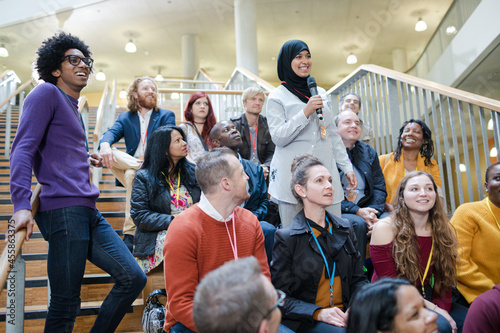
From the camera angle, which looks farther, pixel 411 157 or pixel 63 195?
pixel 411 157

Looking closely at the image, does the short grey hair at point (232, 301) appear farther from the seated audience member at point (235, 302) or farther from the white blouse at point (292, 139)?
the white blouse at point (292, 139)

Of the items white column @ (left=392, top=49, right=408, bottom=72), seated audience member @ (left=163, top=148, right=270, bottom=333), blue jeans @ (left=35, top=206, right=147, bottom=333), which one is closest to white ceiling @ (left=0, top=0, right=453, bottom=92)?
white column @ (left=392, top=49, right=408, bottom=72)

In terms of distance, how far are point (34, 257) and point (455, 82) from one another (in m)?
8.06

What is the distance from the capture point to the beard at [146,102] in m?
3.69

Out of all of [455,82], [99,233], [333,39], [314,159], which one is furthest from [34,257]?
[333,39]

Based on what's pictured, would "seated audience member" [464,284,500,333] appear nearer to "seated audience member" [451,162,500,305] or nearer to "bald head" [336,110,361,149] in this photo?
"seated audience member" [451,162,500,305]

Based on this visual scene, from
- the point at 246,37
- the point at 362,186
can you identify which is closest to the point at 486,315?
the point at 362,186

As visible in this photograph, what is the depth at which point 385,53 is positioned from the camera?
13.2 m

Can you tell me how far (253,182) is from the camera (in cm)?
297

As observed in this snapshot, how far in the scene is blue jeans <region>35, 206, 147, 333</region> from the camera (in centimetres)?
172

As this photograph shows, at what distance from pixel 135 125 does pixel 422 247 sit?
8.16 feet

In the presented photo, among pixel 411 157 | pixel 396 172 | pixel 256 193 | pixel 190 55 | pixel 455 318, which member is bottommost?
pixel 455 318

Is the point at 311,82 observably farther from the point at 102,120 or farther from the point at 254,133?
the point at 102,120

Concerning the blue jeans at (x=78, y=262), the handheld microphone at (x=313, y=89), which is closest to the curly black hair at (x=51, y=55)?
the blue jeans at (x=78, y=262)
